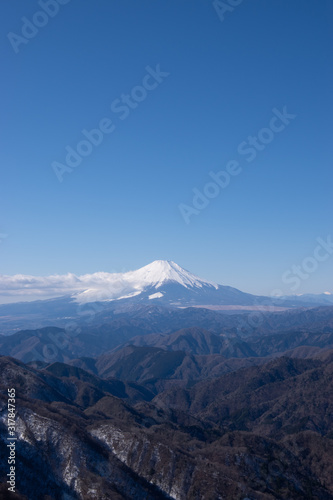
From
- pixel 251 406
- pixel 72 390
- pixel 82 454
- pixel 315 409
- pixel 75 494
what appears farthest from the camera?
pixel 251 406

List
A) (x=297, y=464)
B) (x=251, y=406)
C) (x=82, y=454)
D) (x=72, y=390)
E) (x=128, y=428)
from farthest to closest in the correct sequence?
(x=251, y=406) < (x=72, y=390) < (x=297, y=464) < (x=128, y=428) < (x=82, y=454)

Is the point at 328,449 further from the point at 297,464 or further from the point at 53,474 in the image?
the point at 53,474

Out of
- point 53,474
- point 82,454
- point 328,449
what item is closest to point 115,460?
point 82,454

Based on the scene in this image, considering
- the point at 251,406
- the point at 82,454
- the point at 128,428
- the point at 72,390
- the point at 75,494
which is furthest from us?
the point at 251,406

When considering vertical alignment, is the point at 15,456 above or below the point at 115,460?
above

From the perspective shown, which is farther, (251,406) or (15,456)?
(251,406)

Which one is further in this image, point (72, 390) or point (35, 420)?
point (72, 390)

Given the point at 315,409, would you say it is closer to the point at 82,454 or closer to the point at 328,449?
the point at 328,449

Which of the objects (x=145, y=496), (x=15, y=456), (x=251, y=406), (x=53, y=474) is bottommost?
(x=251, y=406)

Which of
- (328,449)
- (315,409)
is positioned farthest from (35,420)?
(315,409)
